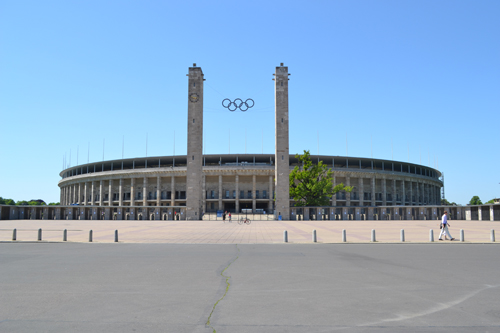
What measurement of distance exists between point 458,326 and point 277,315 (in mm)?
2760

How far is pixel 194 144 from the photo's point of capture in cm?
5372

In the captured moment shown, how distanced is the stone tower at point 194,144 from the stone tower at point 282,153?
37.3ft

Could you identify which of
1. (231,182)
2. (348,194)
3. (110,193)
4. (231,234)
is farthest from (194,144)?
(348,194)

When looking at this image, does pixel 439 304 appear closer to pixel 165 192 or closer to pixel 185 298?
Answer: pixel 185 298

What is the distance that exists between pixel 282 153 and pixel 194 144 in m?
13.0

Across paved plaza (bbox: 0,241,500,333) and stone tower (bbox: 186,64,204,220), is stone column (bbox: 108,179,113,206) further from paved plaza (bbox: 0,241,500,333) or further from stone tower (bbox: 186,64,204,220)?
paved plaza (bbox: 0,241,500,333)

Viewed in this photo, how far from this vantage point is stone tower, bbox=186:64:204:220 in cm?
5281

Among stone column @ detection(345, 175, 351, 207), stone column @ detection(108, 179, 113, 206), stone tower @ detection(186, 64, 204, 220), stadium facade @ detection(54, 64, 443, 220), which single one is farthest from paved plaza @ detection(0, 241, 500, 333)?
stone column @ detection(108, 179, 113, 206)

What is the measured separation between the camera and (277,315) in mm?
6062

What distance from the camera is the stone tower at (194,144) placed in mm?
52812

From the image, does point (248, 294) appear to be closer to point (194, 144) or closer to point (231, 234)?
point (231, 234)

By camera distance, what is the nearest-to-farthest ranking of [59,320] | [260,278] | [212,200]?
[59,320], [260,278], [212,200]

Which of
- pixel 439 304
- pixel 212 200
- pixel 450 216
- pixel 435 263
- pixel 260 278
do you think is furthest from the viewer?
pixel 212 200

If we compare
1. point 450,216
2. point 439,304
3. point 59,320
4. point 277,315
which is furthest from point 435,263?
point 450,216
